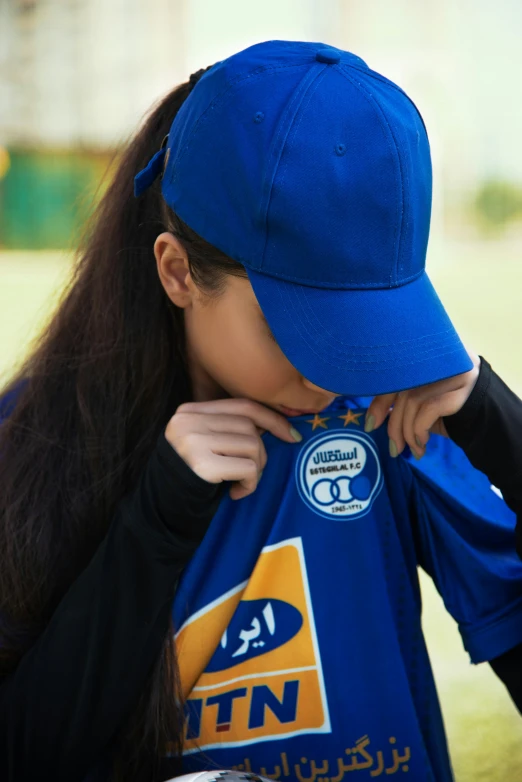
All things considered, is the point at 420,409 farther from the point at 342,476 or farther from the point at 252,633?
the point at 252,633

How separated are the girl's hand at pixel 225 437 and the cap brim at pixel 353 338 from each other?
190 millimetres

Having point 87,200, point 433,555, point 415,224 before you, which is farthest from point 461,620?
point 87,200

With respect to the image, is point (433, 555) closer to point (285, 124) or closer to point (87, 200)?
point (285, 124)

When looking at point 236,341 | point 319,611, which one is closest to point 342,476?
point 319,611

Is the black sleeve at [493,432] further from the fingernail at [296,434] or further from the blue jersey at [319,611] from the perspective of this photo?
the fingernail at [296,434]

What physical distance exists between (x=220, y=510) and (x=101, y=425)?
21 centimetres

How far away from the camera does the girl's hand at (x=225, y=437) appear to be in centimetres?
124

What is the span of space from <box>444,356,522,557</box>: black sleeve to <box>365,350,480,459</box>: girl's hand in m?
0.02

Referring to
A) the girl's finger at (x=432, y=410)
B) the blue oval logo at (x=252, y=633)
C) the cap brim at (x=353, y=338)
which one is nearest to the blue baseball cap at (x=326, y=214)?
the cap brim at (x=353, y=338)

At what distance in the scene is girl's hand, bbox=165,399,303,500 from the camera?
1237 millimetres

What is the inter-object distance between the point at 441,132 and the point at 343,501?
8.21 m

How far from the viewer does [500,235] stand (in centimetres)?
873

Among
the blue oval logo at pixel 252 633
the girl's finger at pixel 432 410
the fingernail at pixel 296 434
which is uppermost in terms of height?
the girl's finger at pixel 432 410

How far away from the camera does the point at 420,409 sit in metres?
1.30
